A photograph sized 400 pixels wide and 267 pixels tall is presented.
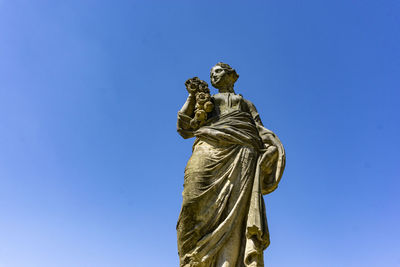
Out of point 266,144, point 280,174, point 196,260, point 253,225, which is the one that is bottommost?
point 196,260

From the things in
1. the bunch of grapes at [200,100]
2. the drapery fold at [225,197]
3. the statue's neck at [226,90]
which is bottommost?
the drapery fold at [225,197]

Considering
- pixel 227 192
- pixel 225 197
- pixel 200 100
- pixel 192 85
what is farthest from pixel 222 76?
pixel 225 197

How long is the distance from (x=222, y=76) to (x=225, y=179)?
9.38 ft

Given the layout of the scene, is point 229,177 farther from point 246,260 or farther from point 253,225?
point 246,260

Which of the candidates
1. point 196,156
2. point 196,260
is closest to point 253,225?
point 196,260

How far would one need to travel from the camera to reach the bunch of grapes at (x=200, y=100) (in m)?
8.74

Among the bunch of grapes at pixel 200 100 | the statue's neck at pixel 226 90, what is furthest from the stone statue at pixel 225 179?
the statue's neck at pixel 226 90

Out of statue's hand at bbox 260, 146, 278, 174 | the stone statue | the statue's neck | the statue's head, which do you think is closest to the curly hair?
the statue's head

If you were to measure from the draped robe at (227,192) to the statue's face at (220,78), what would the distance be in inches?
40.9

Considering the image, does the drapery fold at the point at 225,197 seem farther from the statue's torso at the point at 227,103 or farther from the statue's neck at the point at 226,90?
the statue's neck at the point at 226,90

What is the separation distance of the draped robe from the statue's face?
3.41 ft

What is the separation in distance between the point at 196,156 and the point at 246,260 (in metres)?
2.21

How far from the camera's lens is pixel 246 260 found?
715 centimetres

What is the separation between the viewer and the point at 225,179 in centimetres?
786
